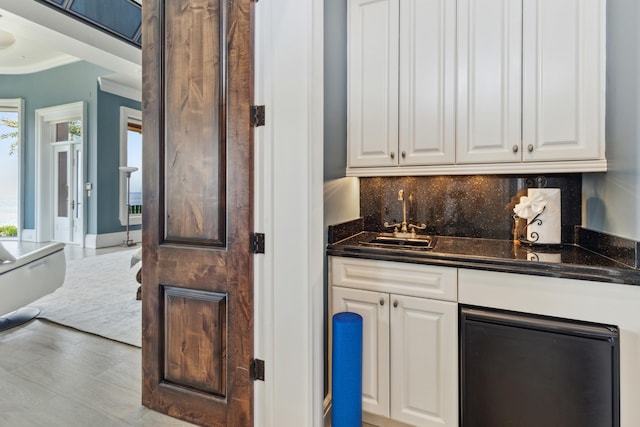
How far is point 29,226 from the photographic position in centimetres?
745

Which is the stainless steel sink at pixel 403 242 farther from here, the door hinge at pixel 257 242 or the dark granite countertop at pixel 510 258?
the door hinge at pixel 257 242

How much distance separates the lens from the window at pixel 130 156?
7250mm

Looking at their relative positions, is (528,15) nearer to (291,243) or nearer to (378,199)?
(378,199)

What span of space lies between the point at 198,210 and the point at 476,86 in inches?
62.8

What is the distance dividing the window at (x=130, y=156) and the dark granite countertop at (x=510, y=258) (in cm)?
690

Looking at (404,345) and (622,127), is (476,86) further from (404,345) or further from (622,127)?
(404,345)

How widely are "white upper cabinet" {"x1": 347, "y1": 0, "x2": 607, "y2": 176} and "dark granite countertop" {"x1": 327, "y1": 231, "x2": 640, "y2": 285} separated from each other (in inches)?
16.3

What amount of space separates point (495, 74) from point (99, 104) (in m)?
7.52

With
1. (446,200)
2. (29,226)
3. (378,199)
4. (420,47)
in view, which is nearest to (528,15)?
(420,47)

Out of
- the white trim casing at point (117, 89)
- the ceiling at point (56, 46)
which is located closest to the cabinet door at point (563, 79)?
the ceiling at point (56, 46)

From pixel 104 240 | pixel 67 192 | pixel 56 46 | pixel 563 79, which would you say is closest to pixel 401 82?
pixel 563 79

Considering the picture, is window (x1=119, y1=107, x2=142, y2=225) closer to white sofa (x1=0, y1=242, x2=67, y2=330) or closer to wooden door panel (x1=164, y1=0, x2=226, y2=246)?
white sofa (x1=0, y1=242, x2=67, y2=330)

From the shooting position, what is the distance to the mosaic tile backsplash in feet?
6.41

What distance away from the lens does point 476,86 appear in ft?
5.82
